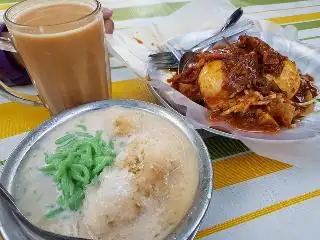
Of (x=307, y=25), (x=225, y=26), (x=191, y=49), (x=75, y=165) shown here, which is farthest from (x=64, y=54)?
(x=307, y=25)

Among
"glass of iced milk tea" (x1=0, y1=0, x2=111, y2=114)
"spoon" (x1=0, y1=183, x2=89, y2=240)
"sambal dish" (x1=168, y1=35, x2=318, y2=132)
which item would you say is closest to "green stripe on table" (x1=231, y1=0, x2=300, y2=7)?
"sambal dish" (x1=168, y1=35, x2=318, y2=132)

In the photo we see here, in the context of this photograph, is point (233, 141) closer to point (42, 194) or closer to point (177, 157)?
point (177, 157)

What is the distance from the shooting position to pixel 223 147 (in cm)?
77

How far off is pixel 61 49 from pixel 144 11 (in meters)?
0.70

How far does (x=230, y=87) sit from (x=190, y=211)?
1.49ft

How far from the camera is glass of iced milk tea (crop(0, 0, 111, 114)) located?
76 cm

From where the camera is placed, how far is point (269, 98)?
0.85 metres

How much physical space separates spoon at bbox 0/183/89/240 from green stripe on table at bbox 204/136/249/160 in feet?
1.27

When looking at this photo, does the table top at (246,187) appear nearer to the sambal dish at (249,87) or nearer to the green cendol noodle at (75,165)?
the sambal dish at (249,87)

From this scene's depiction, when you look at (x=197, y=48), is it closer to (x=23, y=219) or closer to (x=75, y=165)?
(x=75, y=165)

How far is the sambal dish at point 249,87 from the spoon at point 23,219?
447mm

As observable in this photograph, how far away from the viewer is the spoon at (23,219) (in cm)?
46

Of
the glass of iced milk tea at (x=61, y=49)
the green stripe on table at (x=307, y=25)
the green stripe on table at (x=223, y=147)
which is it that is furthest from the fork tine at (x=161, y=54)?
the green stripe on table at (x=307, y=25)

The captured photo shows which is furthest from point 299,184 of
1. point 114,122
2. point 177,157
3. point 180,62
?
point 180,62
